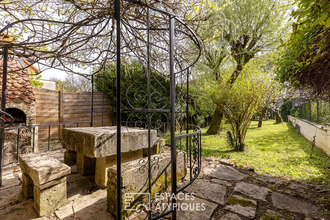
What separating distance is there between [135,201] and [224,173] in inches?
78.9

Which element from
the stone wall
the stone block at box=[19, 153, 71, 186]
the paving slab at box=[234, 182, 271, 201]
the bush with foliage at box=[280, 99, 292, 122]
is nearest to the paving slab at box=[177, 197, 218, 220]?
the paving slab at box=[234, 182, 271, 201]

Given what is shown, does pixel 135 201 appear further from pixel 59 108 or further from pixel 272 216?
pixel 59 108

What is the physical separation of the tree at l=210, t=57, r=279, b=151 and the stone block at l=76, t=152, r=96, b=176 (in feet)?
13.5

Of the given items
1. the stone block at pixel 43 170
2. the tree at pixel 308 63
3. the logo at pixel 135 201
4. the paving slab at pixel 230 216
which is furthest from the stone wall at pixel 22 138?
the tree at pixel 308 63

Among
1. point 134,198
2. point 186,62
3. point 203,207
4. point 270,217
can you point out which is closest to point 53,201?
point 134,198

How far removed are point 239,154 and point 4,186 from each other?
17.5ft

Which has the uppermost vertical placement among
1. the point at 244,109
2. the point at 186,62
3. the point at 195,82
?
the point at 195,82

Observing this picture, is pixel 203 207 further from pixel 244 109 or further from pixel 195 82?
pixel 195 82

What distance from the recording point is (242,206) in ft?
6.80

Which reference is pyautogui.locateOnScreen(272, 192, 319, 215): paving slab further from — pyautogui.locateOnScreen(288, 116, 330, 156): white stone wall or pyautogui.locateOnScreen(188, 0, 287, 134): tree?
pyautogui.locateOnScreen(188, 0, 287, 134): tree

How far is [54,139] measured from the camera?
6000mm

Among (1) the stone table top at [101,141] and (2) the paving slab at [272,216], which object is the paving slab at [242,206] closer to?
(2) the paving slab at [272,216]

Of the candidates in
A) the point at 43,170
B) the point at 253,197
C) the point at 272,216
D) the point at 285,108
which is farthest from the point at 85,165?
the point at 285,108

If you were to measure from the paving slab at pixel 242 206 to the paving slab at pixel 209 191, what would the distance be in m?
0.12
